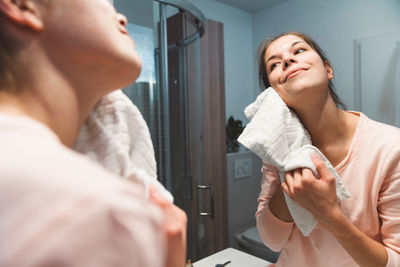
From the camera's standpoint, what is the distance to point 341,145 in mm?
804

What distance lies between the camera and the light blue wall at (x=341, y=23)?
→ 5.89 ft

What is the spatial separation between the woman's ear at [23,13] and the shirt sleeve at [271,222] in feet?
2.58

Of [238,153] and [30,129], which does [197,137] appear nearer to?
[238,153]

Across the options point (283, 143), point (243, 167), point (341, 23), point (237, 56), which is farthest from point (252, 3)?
point (283, 143)

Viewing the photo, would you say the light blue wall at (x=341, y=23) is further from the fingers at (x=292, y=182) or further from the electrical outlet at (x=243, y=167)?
the fingers at (x=292, y=182)

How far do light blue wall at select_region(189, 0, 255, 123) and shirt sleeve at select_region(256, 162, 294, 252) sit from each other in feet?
5.17

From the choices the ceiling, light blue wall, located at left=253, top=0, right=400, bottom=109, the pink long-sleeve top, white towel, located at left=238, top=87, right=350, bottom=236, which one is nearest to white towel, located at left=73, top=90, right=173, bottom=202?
white towel, located at left=238, top=87, right=350, bottom=236

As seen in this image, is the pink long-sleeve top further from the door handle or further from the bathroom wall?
the bathroom wall

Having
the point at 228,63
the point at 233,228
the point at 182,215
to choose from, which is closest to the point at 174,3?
the point at 182,215

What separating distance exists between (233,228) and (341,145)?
1750 mm

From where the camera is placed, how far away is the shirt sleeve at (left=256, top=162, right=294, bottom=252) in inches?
33.9

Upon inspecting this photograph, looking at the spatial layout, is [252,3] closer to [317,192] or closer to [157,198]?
[317,192]

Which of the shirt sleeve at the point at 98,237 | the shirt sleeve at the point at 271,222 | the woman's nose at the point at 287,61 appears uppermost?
the woman's nose at the point at 287,61

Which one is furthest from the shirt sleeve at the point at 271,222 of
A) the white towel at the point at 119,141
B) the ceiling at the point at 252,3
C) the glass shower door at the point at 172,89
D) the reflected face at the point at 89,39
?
the ceiling at the point at 252,3
